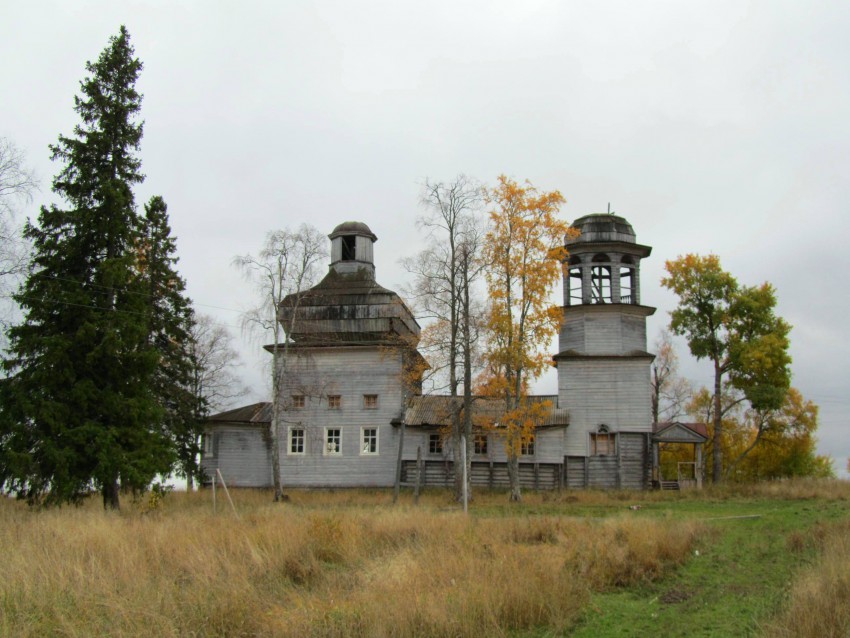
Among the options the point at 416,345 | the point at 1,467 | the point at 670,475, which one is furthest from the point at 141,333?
the point at 670,475

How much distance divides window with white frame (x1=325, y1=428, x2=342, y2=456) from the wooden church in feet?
0.15

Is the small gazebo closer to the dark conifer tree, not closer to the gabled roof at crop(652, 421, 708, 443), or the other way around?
the gabled roof at crop(652, 421, 708, 443)

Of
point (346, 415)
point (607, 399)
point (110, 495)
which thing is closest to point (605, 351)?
point (607, 399)

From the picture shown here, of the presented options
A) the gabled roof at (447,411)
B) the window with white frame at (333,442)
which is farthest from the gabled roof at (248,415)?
the gabled roof at (447,411)

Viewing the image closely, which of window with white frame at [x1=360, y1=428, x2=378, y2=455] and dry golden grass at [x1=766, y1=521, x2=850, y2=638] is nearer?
dry golden grass at [x1=766, y1=521, x2=850, y2=638]

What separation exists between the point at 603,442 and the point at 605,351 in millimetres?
3901

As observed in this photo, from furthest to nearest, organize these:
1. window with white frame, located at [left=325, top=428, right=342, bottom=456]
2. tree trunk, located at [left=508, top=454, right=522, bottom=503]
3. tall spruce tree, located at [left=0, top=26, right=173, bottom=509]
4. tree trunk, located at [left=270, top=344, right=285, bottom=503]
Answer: window with white frame, located at [left=325, top=428, right=342, bottom=456] → tree trunk, located at [left=270, top=344, right=285, bottom=503] → tree trunk, located at [left=508, top=454, right=522, bottom=503] → tall spruce tree, located at [left=0, top=26, right=173, bottom=509]

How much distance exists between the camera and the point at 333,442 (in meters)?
34.9

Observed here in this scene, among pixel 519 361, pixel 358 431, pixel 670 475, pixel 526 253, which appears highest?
pixel 526 253

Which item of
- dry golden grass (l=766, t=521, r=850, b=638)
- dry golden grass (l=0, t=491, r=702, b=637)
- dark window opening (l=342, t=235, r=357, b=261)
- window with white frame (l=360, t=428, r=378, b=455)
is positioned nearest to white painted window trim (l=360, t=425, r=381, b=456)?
window with white frame (l=360, t=428, r=378, b=455)

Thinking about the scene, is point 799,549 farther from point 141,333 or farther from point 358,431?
point 358,431

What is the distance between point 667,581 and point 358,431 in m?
24.1

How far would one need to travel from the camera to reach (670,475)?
159 feet

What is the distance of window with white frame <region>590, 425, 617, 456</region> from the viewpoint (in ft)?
108
